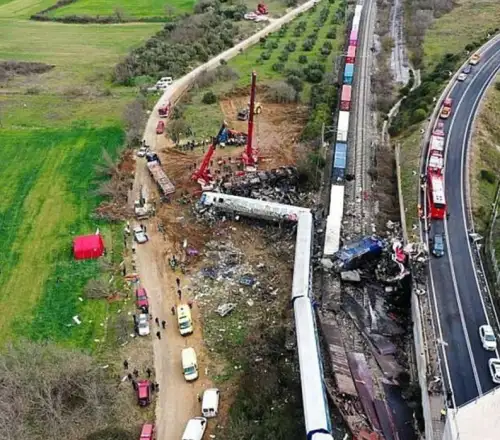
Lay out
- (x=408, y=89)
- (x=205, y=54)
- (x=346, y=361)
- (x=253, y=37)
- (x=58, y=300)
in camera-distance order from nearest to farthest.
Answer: (x=346, y=361)
(x=58, y=300)
(x=408, y=89)
(x=205, y=54)
(x=253, y=37)

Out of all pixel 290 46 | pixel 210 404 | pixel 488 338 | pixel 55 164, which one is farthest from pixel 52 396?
pixel 290 46

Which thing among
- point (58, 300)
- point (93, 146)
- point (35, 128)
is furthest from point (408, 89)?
point (58, 300)

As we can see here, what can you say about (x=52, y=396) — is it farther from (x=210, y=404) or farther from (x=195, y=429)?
(x=210, y=404)

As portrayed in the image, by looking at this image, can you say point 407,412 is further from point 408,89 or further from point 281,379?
point 408,89

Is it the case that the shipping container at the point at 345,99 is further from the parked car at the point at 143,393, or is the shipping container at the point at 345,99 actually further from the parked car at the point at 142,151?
the parked car at the point at 143,393

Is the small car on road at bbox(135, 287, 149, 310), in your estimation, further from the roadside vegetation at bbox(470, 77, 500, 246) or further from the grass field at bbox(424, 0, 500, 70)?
the grass field at bbox(424, 0, 500, 70)

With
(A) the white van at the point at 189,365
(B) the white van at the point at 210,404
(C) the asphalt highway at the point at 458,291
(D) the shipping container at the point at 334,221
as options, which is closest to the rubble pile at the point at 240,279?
(A) the white van at the point at 189,365

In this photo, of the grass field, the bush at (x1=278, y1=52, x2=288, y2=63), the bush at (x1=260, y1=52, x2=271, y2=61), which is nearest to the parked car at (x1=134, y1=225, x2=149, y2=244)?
the bush at (x1=278, y1=52, x2=288, y2=63)
